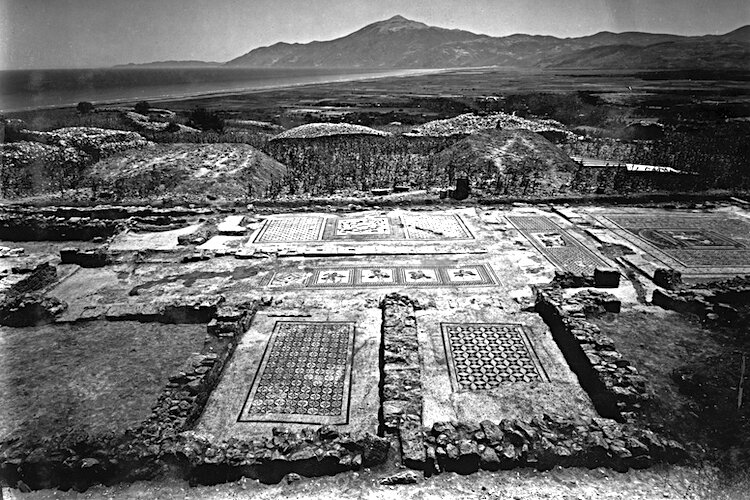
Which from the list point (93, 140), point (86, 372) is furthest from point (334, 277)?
point (93, 140)

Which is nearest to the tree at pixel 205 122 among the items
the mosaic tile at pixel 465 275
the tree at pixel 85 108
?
the tree at pixel 85 108

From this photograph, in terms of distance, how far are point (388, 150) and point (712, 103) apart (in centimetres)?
3271

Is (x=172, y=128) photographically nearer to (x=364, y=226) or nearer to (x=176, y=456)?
(x=364, y=226)

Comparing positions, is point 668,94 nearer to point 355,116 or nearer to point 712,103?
point 712,103

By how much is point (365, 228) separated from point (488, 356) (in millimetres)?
7101

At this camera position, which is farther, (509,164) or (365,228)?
(509,164)

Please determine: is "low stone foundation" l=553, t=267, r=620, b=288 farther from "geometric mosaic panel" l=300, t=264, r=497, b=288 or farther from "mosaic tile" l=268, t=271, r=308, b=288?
"mosaic tile" l=268, t=271, r=308, b=288

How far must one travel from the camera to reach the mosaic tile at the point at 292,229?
538 inches

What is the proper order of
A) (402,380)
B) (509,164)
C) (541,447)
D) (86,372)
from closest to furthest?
1. (541,447)
2. (402,380)
3. (86,372)
4. (509,164)

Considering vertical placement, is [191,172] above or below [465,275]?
above

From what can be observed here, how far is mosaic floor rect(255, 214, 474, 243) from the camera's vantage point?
13.7 metres

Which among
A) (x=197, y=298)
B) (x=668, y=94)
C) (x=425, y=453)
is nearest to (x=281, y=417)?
(x=425, y=453)

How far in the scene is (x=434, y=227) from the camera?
47.1 feet

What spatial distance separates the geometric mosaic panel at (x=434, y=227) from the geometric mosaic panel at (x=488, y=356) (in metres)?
4.92
